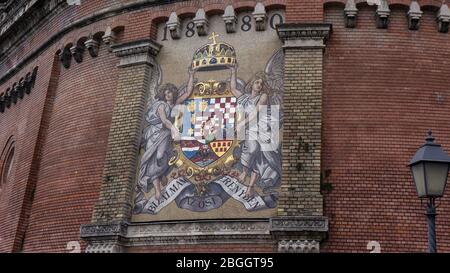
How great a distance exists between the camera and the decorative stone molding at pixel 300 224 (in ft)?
36.8

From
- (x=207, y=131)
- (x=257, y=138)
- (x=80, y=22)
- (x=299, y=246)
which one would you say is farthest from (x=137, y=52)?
(x=299, y=246)

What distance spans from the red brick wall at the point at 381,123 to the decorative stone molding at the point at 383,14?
14 centimetres

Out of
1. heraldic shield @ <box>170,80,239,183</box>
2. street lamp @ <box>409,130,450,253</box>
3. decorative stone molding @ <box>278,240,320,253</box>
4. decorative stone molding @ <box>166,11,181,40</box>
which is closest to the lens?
street lamp @ <box>409,130,450,253</box>

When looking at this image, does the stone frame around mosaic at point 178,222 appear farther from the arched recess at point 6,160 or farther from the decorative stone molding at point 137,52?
the arched recess at point 6,160

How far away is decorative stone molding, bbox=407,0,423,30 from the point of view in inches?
503

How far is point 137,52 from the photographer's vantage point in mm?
13961

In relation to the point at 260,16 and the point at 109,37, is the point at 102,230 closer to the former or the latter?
the point at 109,37

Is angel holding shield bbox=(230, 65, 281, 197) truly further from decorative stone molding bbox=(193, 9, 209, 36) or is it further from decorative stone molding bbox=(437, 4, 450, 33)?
decorative stone molding bbox=(437, 4, 450, 33)

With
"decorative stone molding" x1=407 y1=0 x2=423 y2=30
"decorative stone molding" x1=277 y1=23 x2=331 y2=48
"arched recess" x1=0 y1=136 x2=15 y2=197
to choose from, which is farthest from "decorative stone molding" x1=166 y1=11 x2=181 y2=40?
"arched recess" x1=0 y1=136 x2=15 y2=197

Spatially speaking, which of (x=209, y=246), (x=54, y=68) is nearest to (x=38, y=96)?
(x=54, y=68)

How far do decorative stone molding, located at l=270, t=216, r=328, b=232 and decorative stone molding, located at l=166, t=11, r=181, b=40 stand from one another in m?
5.08

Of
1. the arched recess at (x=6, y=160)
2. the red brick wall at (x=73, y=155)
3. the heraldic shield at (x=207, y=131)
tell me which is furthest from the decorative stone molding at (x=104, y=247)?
the arched recess at (x=6, y=160)

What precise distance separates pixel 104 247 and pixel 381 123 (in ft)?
20.3

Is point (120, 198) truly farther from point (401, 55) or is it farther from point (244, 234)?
point (401, 55)
